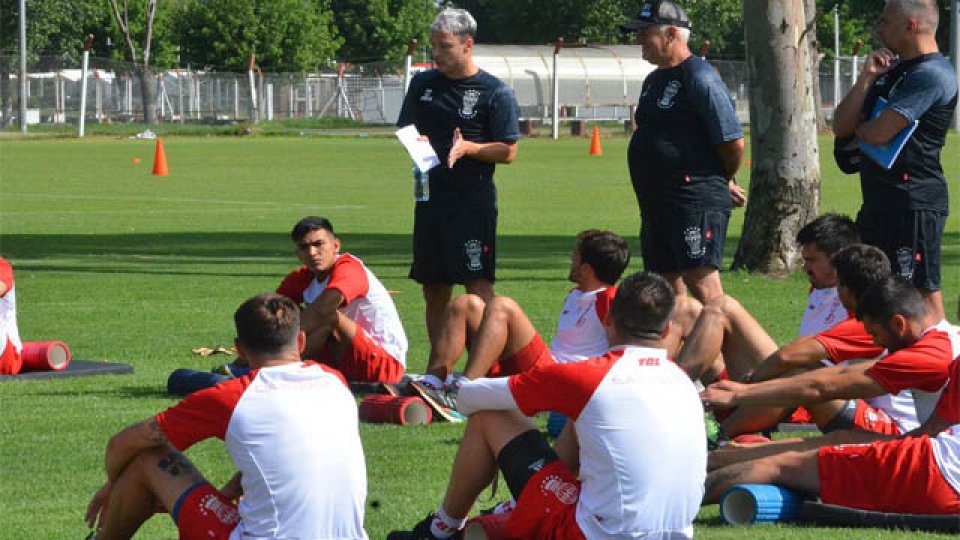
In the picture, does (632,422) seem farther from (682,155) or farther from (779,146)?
(779,146)

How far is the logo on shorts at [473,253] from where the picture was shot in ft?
34.6

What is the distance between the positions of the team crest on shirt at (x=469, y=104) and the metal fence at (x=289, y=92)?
59749 mm

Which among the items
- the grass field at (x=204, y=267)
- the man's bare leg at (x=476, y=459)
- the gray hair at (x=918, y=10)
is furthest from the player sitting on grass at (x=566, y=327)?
the man's bare leg at (x=476, y=459)

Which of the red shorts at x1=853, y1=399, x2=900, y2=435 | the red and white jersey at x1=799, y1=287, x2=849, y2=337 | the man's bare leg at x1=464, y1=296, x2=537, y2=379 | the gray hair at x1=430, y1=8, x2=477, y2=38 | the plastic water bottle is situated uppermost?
the gray hair at x1=430, y1=8, x2=477, y2=38

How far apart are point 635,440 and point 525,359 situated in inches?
140

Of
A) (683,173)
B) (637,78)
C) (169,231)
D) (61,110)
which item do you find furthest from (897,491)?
(637,78)

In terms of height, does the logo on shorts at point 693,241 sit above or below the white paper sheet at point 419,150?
below

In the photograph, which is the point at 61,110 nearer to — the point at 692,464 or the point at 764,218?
the point at 764,218

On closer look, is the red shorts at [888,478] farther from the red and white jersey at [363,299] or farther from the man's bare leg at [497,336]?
the red and white jersey at [363,299]

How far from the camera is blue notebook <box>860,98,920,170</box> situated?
894 centimetres

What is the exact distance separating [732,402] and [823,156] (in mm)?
38583

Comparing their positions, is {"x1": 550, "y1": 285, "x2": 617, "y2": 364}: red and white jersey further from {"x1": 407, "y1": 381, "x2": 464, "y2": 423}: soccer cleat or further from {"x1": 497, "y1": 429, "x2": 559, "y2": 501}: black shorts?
{"x1": 497, "y1": 429, "x2": 559, "y2": 501}: black shorts

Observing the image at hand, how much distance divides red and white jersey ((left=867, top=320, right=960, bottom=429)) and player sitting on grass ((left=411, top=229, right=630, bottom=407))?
2.24 meters

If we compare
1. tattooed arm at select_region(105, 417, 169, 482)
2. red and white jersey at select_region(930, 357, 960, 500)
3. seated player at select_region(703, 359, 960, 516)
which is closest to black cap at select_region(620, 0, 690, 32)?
seated player at select_region(703, 359, 960, 516)
